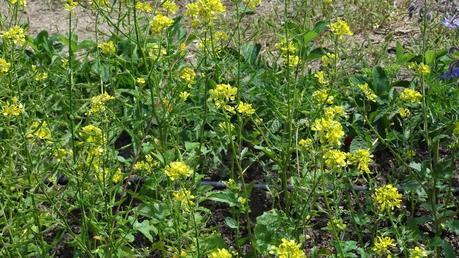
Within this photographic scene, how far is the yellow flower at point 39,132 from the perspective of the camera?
8.67 feet

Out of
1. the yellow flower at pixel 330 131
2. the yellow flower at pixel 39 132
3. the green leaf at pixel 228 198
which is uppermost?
the yellow flower at pixel 330 131

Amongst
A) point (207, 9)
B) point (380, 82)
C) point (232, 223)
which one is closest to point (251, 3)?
point (207, 9)

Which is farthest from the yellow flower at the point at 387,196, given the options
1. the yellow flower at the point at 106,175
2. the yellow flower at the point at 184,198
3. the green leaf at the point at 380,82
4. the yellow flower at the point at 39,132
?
the green leaf at the point at 380,82

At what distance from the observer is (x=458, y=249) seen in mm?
3014

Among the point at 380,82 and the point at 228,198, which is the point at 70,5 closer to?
the point at 228,198

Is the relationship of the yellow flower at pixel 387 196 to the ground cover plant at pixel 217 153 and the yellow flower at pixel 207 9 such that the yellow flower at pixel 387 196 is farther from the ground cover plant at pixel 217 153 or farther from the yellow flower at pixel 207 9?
the yellow flower at pixel 207 9

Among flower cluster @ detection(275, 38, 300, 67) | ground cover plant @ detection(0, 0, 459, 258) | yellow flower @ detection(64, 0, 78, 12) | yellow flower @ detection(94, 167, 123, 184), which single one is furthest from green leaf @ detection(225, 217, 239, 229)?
yellow flower @ detection(64, 0, 78, 12)

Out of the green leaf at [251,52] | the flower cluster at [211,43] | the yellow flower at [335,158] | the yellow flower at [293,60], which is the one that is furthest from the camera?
the green leaf at [251,52]

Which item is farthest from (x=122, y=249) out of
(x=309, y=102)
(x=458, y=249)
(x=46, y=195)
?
(x=458, y=249)

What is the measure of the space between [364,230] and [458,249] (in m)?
0.32

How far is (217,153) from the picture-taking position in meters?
3.35

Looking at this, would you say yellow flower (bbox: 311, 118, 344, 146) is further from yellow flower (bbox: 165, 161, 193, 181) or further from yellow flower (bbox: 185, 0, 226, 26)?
yellow flower (bbox: 185, 0, 226, 26)

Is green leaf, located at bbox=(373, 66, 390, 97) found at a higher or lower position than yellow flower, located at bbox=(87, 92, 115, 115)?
lower

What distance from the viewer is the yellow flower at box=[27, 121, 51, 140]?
2.64 metres
